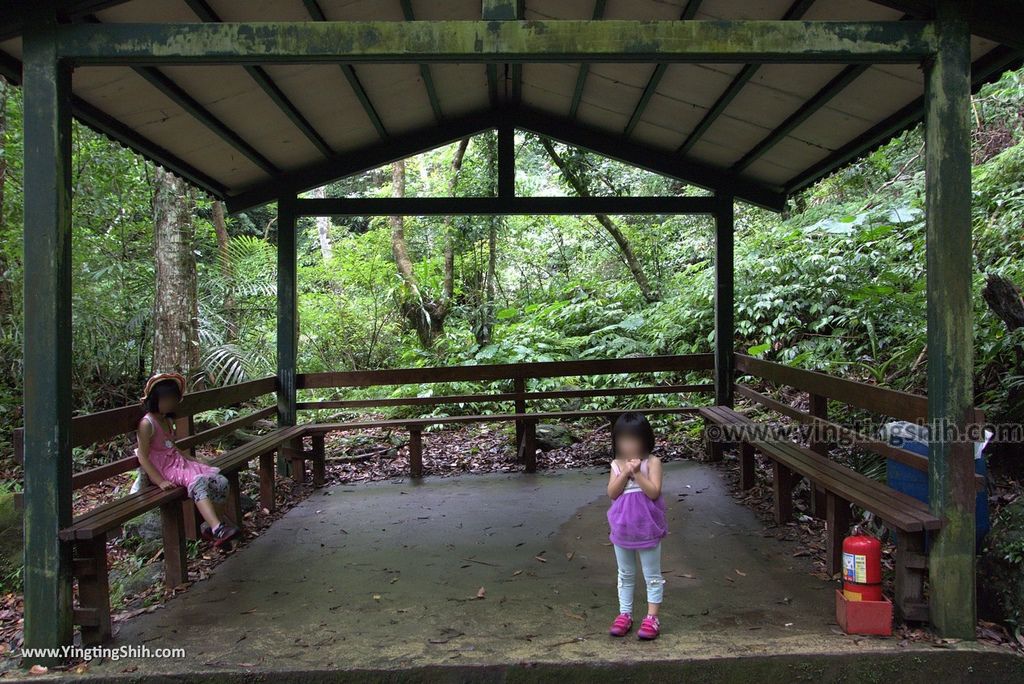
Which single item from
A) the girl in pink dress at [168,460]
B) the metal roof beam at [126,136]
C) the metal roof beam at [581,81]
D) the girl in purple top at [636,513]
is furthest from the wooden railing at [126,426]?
the metal roof beam at [581,81]

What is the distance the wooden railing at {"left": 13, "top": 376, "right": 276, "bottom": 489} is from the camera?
346 centimetres

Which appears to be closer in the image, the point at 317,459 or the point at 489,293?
the point at 317,459

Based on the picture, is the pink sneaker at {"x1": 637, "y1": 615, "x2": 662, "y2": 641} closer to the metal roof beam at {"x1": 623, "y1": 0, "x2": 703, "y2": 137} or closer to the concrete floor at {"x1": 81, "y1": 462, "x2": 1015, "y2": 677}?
the concrete floor at {"x1": 81, "y1": 462, "x2": 1015, "y2": 677}

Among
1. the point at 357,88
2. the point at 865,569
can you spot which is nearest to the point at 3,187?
the point at 357,88

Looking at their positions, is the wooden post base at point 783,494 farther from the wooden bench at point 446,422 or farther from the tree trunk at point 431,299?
the tree trunk at point 431,299

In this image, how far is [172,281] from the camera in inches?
269

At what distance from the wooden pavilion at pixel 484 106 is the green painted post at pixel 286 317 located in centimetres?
2

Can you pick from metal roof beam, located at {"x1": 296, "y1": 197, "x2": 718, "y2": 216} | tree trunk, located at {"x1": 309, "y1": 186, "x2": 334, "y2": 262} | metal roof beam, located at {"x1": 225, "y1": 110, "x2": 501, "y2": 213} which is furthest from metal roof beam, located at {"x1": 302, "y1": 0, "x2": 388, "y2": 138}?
tree trunk, located at {"x1": 309, "y1": 186, "x2": 334, "y2": 262}

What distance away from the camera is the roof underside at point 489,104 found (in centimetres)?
401

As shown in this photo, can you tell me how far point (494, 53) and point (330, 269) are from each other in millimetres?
9683

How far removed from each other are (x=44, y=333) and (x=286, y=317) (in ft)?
10.9

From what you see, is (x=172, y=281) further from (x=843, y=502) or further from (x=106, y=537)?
(x=843, y=502)

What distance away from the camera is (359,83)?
5.03 meters

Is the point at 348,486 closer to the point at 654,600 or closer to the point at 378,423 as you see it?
the point at 378,423
